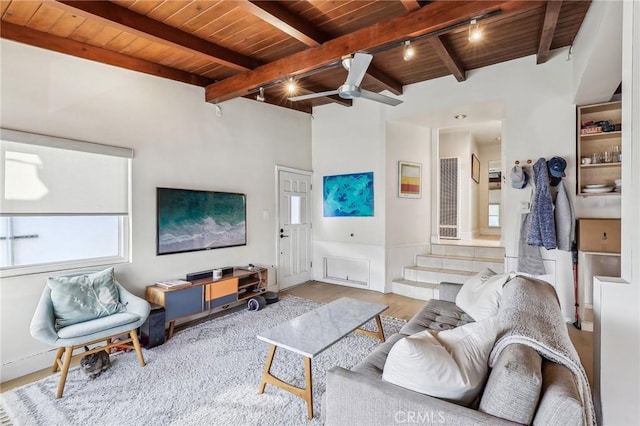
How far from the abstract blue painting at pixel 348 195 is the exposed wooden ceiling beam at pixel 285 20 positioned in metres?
2.48

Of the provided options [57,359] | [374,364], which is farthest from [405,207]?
[57,359]

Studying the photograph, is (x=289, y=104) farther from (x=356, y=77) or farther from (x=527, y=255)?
(x=527, y=255)

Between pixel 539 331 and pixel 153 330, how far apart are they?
10.3 feet

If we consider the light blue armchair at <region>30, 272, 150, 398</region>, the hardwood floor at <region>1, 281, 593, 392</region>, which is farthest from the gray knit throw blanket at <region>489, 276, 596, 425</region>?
the light blue armchair at <region>30, 272, 150, 398</region>

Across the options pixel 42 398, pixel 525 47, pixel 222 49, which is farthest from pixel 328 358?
pixel 525 47

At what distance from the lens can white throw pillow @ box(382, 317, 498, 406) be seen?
121cm

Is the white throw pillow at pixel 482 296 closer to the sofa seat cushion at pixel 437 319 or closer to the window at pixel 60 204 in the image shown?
the sofa seat cushion at pixel 437 319

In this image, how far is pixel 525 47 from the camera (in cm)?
358

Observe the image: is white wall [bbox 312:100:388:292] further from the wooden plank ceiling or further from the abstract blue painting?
the wooden plank ceiling

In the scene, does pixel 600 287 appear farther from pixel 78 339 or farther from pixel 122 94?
pixel 122 94

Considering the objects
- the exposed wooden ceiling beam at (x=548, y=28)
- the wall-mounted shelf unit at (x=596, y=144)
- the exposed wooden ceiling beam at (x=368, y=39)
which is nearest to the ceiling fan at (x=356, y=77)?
the exposed wooden ceiling beam at (x=368, y=39)

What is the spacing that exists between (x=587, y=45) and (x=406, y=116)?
7.45 ft

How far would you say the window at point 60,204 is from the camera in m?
2.62

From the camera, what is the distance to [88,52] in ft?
10.0
